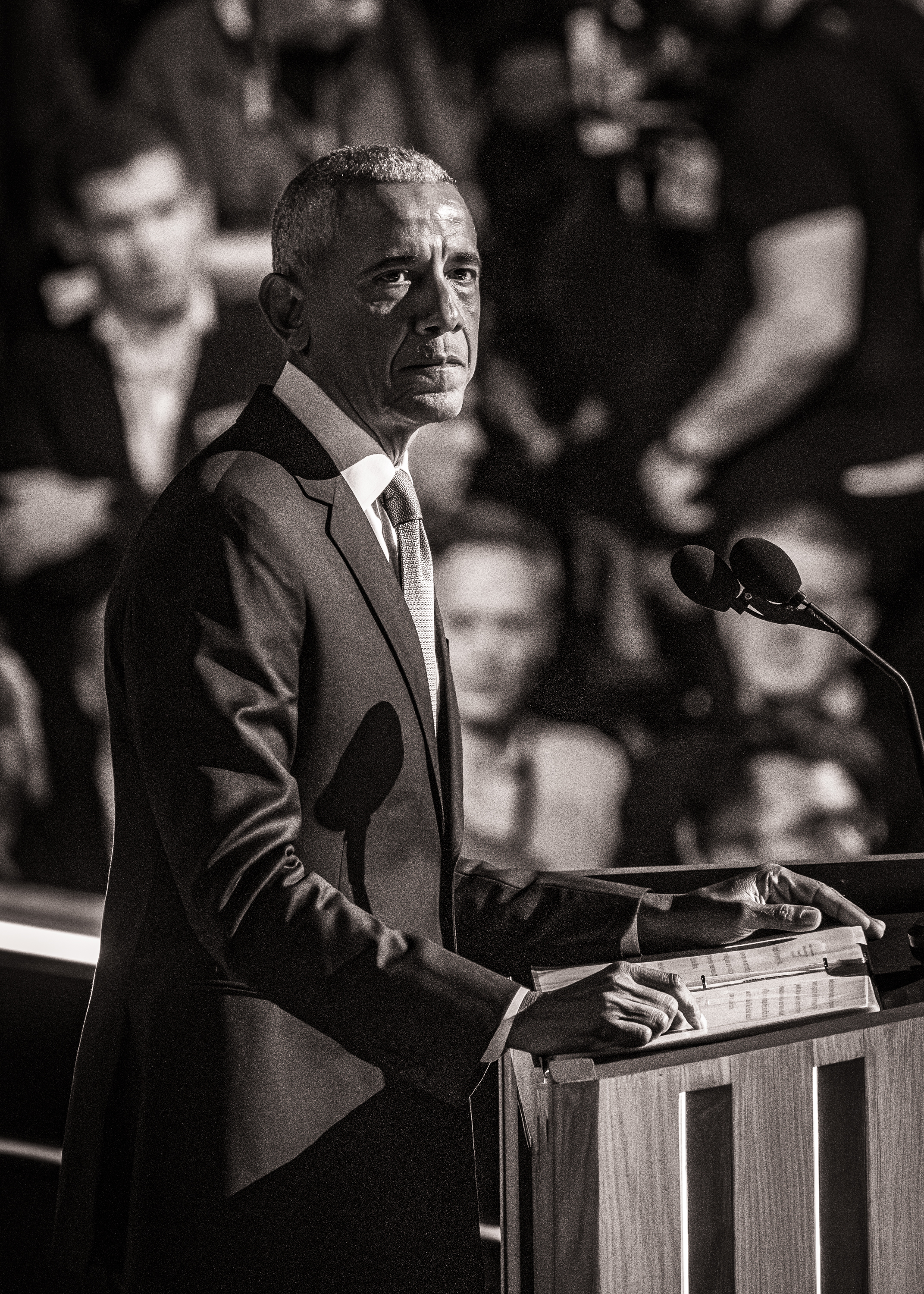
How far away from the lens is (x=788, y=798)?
93.7 inches

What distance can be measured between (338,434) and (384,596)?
16cm

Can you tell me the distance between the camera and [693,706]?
2432 millimetres

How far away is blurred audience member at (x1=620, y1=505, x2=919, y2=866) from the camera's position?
235cm

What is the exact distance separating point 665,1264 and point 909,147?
2.04 metres

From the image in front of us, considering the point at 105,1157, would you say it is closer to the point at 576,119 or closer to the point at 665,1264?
the point at 665,1264

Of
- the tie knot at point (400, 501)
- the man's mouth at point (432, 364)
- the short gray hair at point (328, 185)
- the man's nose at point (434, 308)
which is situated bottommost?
the tie knot at point (400, 501)

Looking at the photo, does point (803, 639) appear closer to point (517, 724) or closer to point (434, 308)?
point (517, 724)

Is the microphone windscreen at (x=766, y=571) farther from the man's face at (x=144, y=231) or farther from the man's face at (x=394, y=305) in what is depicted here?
the man's face at (x=144, y=231)

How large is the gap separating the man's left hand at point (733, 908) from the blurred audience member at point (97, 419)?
184 centimetres

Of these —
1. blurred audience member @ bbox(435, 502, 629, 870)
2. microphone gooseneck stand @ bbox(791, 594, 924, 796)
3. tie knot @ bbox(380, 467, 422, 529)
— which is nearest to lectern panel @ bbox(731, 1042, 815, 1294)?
microphone gooseneck stand @ bbox(791, 594, 924, 796)

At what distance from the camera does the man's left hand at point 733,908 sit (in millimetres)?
1148

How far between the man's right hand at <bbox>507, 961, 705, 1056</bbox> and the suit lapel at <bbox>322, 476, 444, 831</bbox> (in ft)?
0.85

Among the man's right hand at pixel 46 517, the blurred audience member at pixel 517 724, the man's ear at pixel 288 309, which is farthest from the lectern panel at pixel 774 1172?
the man's right hand at pixel 46 517

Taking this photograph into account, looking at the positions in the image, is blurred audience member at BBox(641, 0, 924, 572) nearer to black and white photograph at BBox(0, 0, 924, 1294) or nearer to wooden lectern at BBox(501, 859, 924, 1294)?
black and white photograph at BBox(0, 0, 924, 1294)
